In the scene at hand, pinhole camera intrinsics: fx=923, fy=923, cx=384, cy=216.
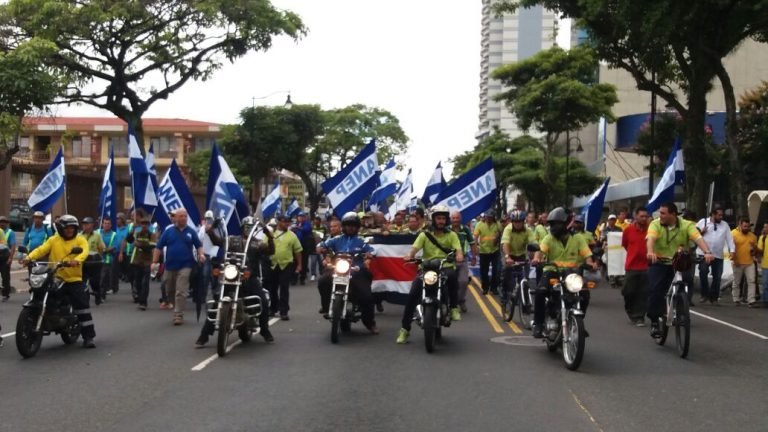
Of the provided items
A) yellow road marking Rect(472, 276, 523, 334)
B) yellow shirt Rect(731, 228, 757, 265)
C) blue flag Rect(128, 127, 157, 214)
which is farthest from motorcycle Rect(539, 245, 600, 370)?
blue flag Rect(128, 127, 157, 214)

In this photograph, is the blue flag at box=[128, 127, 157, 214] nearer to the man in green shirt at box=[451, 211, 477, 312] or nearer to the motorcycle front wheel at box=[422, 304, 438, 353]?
the man in green shirt at box=[451, 211, 477, 312]

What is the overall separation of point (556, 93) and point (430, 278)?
1257 inches

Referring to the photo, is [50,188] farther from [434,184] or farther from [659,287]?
[659,287]

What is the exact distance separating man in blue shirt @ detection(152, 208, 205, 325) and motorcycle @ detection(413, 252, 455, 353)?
13.9 feet

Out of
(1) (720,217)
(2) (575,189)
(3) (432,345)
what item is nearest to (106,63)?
(1) (720,217)

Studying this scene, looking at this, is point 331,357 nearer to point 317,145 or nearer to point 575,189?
point 575,189

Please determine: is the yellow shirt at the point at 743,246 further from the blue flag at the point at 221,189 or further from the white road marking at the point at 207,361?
the white road marking at the point at 207,361

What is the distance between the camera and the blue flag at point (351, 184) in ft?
49.7

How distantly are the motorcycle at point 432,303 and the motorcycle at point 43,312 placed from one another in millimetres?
4151

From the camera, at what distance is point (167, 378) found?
9141mm

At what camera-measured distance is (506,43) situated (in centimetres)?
14400

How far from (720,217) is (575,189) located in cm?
3547

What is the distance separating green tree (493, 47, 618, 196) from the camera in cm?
4150

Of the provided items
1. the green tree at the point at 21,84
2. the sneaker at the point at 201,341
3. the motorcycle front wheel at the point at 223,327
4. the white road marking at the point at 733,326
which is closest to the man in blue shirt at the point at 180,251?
the sneaker at the point at 201,341
